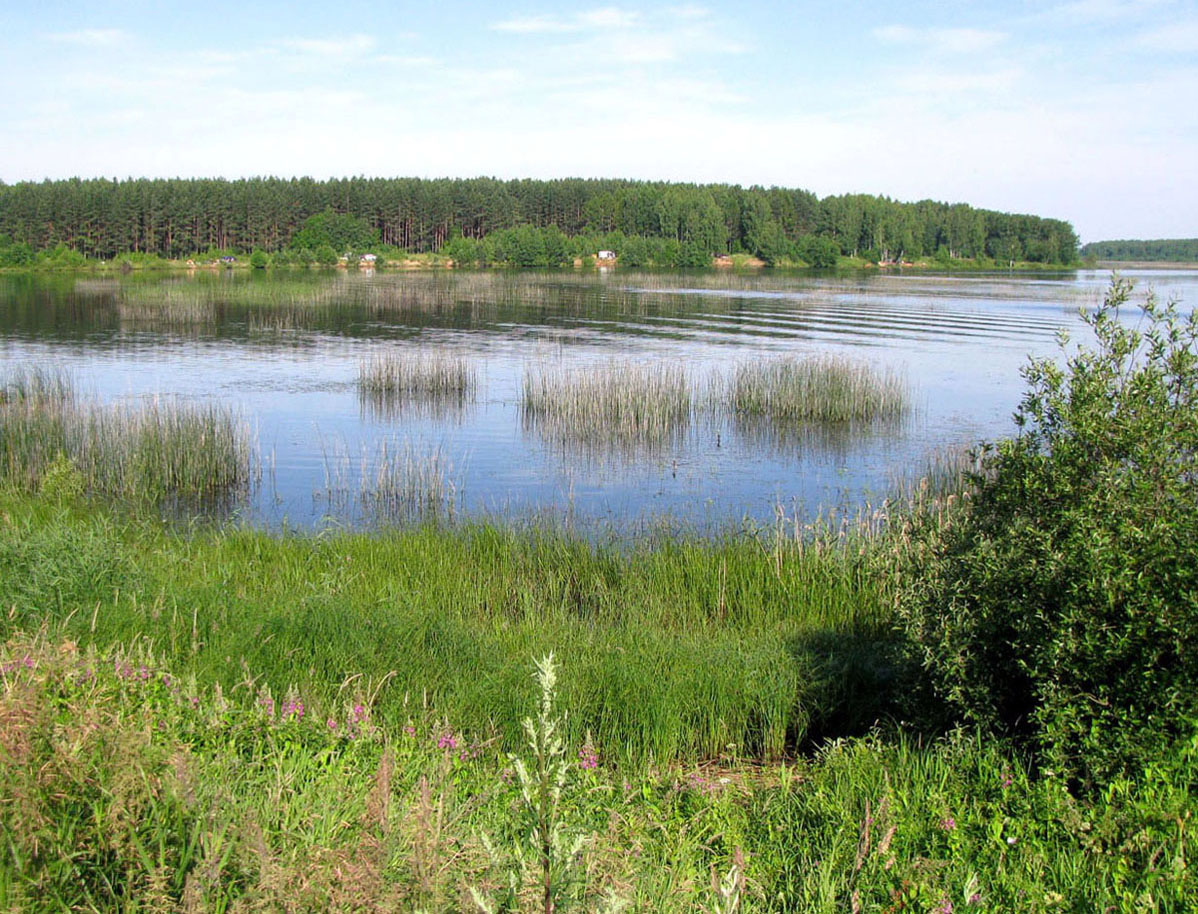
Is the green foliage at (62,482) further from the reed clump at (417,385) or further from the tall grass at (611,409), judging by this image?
the reed clump at (417,385)

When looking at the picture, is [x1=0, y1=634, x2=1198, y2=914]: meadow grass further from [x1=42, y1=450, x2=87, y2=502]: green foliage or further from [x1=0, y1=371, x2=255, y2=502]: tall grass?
[x1=0, y1=371, x2=255, y2=502]: tall grass

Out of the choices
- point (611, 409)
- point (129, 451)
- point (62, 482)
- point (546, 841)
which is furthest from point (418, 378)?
point (546, 841)

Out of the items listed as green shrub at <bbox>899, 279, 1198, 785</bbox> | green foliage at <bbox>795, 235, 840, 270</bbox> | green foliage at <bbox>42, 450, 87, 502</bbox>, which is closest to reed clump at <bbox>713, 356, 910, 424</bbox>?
green foliage at <bbox>42, 450, 87, 502</bbox>

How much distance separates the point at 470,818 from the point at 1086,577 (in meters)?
2.99

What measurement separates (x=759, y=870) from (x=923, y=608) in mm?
1823

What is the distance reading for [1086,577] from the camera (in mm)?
4516

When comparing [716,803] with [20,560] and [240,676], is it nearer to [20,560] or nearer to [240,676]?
[240,676]

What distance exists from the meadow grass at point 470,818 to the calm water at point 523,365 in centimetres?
295

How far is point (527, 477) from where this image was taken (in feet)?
52.4

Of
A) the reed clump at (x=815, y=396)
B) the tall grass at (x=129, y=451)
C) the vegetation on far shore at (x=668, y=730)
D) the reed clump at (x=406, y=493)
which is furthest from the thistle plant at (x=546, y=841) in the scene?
the reed clump at (x=815, y=396)

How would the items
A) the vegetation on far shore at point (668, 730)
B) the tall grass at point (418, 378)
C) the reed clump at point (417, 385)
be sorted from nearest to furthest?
the vegetation on far shore at point (668, 730), the reed clump at point (417, 385), the tall grass at point (418, 378)

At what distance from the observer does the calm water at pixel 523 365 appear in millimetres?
15195

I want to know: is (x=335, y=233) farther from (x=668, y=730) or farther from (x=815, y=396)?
(x=668, y=730)

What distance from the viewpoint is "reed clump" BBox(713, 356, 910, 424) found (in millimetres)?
21391
